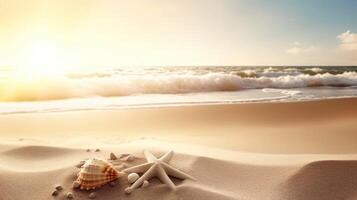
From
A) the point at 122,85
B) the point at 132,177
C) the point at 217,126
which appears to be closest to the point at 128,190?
the point at 132,177

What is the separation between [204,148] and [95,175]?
5.75ft

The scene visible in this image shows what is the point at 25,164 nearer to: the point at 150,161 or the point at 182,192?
the point at 150,161

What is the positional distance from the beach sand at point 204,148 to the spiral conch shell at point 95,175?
6cm

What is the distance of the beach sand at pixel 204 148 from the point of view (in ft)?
8.19

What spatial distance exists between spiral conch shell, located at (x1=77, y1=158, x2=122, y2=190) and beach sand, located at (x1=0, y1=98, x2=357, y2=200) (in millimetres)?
60

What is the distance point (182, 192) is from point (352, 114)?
5.54 m

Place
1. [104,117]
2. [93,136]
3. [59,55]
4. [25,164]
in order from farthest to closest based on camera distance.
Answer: [59,55] < [104,117] < [93,136] < [25,164]

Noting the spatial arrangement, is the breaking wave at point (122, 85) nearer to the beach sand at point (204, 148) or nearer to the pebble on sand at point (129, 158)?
the beach sand at point (204, 148)

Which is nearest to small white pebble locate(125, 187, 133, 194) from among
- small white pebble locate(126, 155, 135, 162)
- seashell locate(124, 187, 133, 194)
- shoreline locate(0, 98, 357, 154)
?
seashell locate(124, 187, 133, 194)

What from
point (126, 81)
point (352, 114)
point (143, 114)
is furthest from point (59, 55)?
point (352, 114)

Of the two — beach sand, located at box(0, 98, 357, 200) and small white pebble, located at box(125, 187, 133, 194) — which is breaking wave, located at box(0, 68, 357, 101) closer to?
beach sand, located at box(0, 98, 357, 200)

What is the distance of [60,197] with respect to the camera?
2.33 meters

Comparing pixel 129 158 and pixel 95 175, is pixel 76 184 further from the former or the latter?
pixel 129 158

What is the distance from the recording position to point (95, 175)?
2.36m
